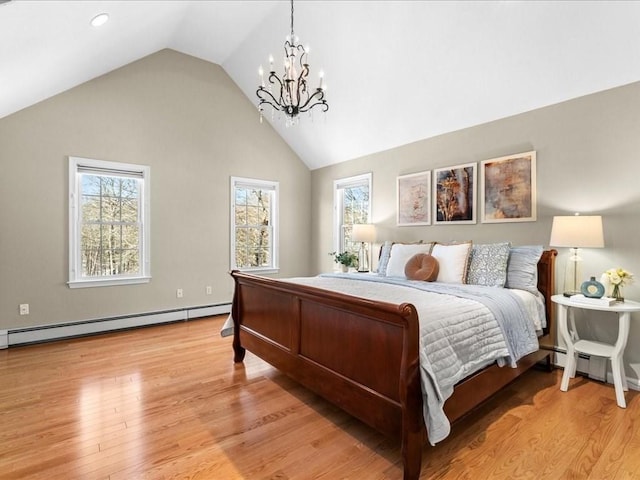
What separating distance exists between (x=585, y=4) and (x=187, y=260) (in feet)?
16.3

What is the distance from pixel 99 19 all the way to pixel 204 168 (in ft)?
7.57

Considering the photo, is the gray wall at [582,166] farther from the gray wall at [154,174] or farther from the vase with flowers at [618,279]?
the gray wall at [154,174]

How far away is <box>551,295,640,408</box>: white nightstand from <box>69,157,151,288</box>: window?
468 centimetres

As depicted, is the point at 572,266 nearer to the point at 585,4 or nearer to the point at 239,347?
the point at 585,4

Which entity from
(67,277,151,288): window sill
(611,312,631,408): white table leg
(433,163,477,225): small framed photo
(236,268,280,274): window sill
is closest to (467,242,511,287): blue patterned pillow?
(433,163,477,225): small framed photo

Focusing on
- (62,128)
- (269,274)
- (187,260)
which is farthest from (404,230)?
(62,128)

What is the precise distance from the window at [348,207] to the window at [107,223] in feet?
9.40

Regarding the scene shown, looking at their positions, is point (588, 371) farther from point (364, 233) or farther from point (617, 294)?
point (364, 233)

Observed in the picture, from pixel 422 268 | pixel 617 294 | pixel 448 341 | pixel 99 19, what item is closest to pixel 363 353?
pixel 448 341

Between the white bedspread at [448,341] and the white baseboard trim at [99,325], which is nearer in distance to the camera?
the white bedspread at [448,341]

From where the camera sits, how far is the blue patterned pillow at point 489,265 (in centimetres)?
299

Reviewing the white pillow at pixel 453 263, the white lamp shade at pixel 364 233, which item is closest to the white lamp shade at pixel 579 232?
the white pillow at pixel 453 263

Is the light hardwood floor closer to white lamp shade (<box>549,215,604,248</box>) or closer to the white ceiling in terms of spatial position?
white lamp shade (<box>549,215,604,248</box>)

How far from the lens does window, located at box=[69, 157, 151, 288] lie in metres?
4.03
